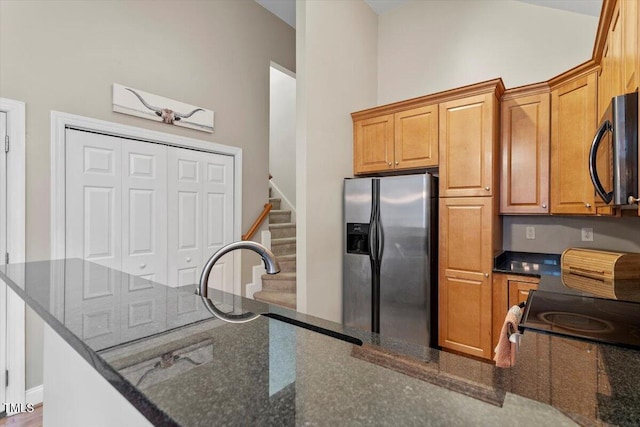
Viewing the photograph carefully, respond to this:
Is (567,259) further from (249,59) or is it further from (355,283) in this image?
(249,59)

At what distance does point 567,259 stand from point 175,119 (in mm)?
3317

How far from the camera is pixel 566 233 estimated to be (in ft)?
9.00

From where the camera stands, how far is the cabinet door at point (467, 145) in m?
2.55

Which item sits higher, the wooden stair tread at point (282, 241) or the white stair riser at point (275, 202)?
the white stair riser at point (275, 202)

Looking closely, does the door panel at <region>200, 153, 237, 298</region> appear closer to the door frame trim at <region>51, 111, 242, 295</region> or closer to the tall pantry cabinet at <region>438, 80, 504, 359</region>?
the door frame trim at <region>51, 111, 242, 295</region>

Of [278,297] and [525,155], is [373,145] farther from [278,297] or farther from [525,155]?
[278,297]

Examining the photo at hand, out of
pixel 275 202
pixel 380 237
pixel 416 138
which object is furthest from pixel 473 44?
pixel 275 202

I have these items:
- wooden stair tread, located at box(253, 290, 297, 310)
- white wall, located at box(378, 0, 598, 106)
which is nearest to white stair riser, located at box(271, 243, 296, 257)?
wooden stair tread, located at box(253, 290, 297, 310)

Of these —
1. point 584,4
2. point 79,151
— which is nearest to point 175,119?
point 79,151

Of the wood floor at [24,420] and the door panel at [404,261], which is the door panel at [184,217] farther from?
the door panel at [404,261]

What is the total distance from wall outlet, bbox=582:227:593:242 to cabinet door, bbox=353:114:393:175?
1.66m

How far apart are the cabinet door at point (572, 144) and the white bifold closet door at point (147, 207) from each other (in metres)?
2.88

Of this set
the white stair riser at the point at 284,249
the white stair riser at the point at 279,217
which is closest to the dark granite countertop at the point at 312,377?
the white stair riser at the point at 284,249

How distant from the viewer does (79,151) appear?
2.34 meters
